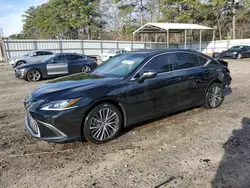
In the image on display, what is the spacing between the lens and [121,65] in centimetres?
438

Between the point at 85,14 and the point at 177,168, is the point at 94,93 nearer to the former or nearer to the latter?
the point at 177,168

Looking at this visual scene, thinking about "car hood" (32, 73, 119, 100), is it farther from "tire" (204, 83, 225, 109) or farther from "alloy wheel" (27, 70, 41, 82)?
"alloy wheel" (27, 70, 41, 82)

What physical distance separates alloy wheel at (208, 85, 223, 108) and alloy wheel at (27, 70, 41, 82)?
8404 mm

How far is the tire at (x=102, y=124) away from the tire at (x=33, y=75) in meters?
8.11

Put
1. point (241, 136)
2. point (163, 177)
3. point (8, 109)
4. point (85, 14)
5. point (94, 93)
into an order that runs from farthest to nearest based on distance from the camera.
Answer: point (85, 14) → point (8, 109) → point (241, 136) → point (94, 93) → point (163, 177)

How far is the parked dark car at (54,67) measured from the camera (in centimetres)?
1040

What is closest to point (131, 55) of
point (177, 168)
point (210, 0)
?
point (177, 168)

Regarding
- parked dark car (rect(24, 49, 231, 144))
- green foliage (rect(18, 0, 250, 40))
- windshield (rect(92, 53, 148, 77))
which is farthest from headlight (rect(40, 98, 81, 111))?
green foliage (rect(18, 0, 250, 40))

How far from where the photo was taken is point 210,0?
31.0 m

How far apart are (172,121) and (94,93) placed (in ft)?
6.43

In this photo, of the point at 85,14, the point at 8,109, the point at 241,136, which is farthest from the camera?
the point at 85,14

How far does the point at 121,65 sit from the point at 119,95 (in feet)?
3.04

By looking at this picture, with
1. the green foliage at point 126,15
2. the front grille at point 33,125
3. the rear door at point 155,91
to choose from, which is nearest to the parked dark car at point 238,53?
the green foliage at point 126,15

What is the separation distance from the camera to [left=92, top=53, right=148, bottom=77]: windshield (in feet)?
13.5
